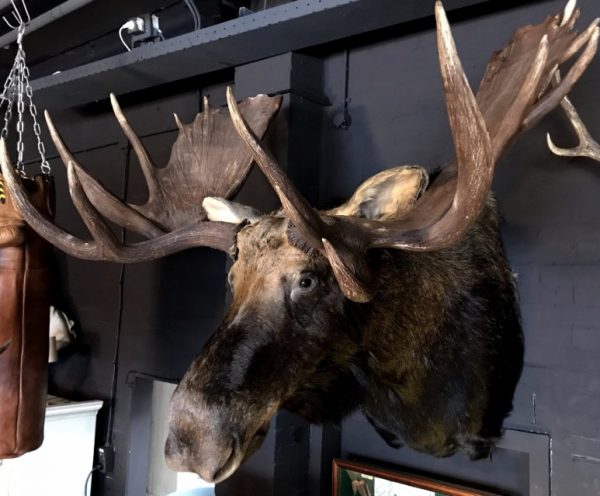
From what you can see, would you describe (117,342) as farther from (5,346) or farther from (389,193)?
(389,193)

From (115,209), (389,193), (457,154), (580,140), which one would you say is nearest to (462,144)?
(457,154)

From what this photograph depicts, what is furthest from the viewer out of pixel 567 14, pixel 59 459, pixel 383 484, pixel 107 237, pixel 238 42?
pixel 59 459

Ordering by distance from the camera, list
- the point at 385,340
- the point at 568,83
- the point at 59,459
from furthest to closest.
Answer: the point at 59,459
the point at 385,340
the point at 568,83

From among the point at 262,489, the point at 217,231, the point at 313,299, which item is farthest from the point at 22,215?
the point at 262,489

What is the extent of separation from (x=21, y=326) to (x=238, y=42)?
1.42 m

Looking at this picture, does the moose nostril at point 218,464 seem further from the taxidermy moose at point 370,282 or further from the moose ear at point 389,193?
the moose ear at point 389,193

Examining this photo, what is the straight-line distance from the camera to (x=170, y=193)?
2.25m

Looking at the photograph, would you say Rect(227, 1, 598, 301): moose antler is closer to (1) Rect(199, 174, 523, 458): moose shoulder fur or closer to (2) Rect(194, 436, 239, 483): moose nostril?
(1) Rect(199, 174, 523, 458): moose shoulder fur

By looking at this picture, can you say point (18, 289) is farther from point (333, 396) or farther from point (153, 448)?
point (153, 448)

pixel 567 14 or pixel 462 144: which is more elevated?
pixel 567 14

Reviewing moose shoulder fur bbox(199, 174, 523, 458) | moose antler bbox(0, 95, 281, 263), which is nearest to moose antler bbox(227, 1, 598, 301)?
moose shoulder fur bbox(199, 174, 523, 458)

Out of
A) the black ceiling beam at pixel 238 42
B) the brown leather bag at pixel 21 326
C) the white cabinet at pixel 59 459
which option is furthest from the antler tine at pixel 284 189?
the white cabinet at pixel 59 459

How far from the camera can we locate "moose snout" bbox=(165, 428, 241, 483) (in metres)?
1.23

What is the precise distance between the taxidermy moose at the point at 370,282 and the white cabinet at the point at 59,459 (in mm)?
1768
